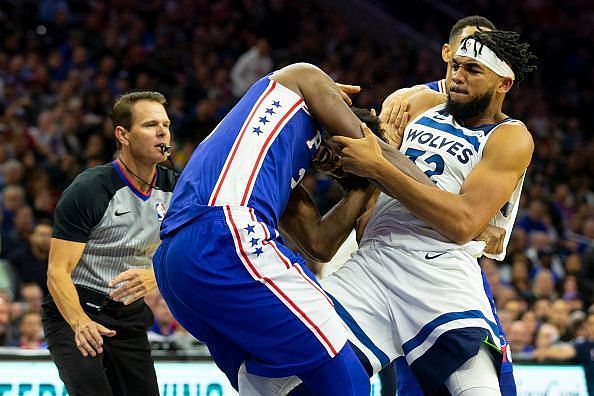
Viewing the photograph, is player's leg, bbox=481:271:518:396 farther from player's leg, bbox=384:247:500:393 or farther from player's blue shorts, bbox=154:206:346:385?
player's blue shorts, bbox=154:206:346:385

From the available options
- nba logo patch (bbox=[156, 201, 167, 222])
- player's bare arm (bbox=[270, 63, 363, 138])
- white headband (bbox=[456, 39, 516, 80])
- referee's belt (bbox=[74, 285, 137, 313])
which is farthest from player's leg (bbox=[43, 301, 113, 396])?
white headband (bbox=[456, 39, 516, 80])

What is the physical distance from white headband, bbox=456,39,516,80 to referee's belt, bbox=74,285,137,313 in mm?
2153

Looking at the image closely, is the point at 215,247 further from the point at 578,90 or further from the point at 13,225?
the point at 578,90

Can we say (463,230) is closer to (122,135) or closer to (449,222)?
(449,222)

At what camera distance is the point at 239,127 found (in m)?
3.44

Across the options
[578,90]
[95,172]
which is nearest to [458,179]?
[95,172]

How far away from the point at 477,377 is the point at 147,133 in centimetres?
211

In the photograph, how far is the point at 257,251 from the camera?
326 cm

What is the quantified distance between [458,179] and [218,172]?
122cm

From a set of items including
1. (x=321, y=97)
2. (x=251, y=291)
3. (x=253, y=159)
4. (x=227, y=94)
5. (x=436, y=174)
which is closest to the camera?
(x=251, y=291)

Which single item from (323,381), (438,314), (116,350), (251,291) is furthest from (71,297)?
(438,314)

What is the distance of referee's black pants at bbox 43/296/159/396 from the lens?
466 cm

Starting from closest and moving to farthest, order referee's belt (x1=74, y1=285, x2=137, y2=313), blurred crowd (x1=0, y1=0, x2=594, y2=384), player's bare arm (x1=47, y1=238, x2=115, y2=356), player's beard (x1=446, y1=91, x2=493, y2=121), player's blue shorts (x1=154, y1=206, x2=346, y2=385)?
1. player's blue shorts (x1=154, y1=206, x2=346, y2=385)
2. player's beard (x1=446, y1=91, x2=493, y2=121)
3. player's bare arm (x1=47, y1=238, x2=115, y2=356)
4. referee's belt (x1=74, y1=285, x2=137, y2=313)
5. blurred crowd (x1=0, y1=0, x2=594, y2=384)

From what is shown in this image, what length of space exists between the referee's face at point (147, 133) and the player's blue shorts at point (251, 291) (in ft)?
5.12
